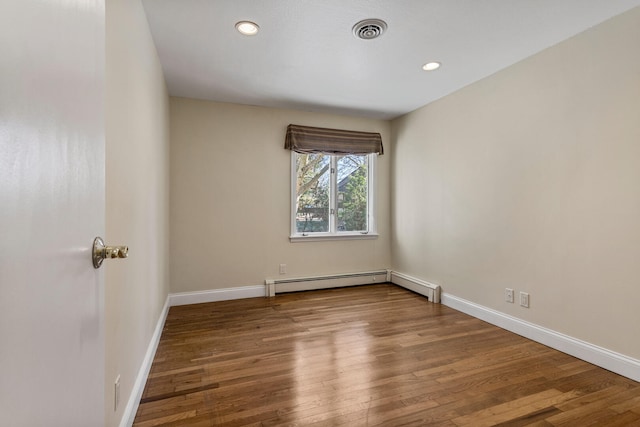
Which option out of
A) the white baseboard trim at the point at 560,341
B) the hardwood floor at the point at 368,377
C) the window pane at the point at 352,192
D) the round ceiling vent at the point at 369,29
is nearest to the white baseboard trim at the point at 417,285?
the white baseboard trim at the point at 560,341

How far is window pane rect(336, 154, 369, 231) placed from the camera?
439cm

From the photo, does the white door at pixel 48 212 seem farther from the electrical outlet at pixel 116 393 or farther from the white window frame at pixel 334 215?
the white window frame at pixel 334 215

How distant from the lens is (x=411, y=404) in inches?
69.9

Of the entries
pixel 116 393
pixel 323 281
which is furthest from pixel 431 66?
pixel 116 393

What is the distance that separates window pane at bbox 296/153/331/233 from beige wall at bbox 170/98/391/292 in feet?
0.62

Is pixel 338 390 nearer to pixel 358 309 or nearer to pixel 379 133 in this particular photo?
pixel 358 309

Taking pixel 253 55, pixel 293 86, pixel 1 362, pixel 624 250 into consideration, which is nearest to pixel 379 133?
pixel 293 86

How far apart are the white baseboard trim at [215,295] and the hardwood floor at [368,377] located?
1.22 feet

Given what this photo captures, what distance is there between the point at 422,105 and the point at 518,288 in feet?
7.59

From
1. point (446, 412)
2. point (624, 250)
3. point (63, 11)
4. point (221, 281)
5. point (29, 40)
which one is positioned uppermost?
point (63, 11)

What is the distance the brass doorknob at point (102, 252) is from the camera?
76 centimetres

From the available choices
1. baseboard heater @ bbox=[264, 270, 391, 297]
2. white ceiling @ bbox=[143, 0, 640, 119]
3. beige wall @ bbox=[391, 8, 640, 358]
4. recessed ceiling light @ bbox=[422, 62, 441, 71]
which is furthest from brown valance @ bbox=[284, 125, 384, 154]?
baseboard heater @ bbox=[264, 270, 391, 297]

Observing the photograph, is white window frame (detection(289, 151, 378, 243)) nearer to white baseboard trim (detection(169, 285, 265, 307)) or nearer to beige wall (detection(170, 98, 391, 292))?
beige wall (detection(170, 98, 391, 292))

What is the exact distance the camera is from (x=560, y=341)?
7.99ft
